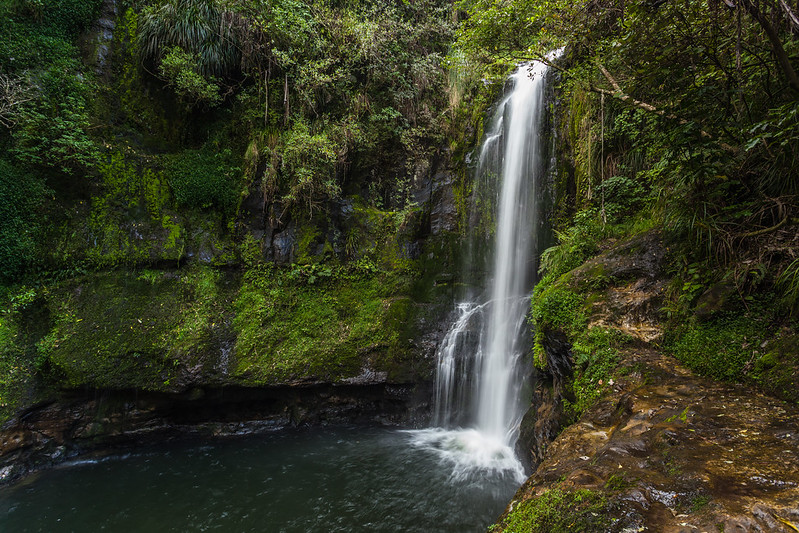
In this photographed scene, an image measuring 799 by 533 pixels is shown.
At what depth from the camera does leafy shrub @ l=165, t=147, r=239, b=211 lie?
840 centimetres

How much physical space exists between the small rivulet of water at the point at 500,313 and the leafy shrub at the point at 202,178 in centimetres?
623

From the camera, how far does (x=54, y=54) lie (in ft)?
25.6

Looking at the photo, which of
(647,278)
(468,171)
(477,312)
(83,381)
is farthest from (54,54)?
(647,278)

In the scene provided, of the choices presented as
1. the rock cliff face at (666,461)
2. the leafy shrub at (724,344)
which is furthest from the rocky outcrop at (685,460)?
the leafy shrub at (724,344)

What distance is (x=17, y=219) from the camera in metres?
7.02

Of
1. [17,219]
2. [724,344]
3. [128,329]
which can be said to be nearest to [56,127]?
[17,219]

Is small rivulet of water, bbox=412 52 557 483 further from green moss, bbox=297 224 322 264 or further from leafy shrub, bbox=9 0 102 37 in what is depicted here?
leafy shrub, bbox=9 0 102 37

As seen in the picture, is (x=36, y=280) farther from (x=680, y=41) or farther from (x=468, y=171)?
(x=680, y=41)

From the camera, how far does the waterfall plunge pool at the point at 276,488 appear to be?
480 centimetres

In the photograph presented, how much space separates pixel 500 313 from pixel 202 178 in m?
7.74

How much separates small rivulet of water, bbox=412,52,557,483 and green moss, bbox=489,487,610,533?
15.7ft

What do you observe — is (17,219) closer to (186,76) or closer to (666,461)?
(186,76)

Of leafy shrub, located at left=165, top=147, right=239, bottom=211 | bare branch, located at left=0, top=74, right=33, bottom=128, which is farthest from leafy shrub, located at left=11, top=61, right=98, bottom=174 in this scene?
leafy shrub, located at left=165, top=147, right=239, bottom=211

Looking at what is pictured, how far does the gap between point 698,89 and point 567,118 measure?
4211 millimetres
